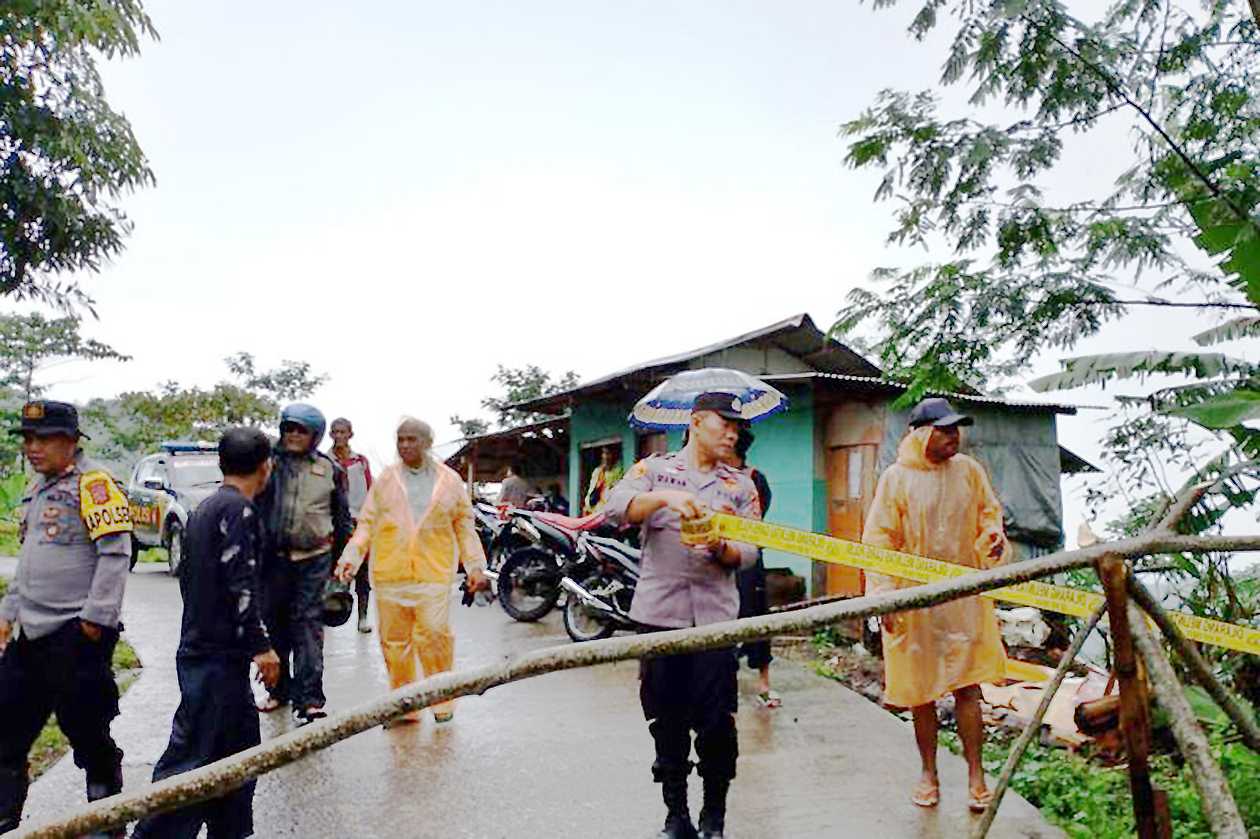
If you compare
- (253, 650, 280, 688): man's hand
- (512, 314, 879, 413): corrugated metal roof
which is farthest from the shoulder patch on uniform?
(512, 314, 879, 413): corrugated metal roof

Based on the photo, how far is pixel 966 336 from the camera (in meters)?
7.07

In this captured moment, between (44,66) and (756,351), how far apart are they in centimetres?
971

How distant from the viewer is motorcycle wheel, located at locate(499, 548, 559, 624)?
927 cm

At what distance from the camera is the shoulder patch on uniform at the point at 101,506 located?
333cm

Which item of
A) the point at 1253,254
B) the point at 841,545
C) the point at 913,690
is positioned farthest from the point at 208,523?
the point at 1253,254

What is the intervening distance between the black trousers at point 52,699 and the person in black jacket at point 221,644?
15.6 inches

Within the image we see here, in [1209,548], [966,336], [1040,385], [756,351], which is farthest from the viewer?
[756,351]

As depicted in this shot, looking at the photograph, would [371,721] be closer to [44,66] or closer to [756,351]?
[44,66]

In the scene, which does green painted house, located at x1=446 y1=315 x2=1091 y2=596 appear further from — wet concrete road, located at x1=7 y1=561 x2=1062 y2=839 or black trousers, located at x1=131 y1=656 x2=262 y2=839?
black trousers, located at x1=131 y1=656 x2=262 y2=839

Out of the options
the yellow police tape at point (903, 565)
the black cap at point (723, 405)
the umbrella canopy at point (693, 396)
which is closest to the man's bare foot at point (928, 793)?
the yellow police tape at point (903, 565)

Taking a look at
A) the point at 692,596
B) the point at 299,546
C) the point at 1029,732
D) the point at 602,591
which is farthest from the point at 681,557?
the point at 602,591

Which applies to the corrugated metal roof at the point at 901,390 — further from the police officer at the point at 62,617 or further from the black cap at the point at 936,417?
the police officer at the point at 62,617

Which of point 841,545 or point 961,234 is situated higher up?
point 961,234

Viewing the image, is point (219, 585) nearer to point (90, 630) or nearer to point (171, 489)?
point (90, 630)
